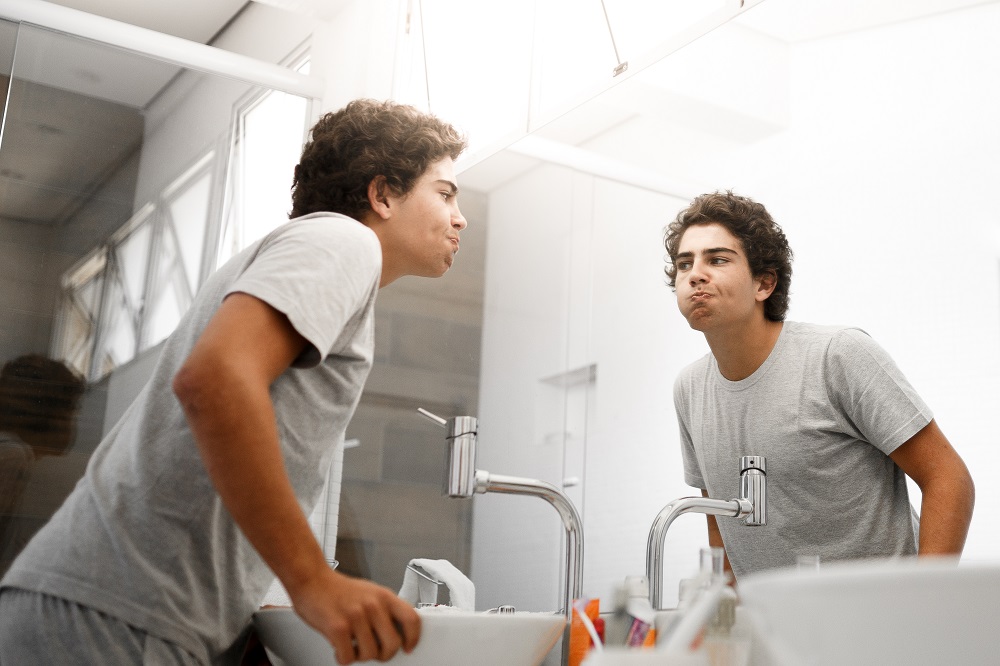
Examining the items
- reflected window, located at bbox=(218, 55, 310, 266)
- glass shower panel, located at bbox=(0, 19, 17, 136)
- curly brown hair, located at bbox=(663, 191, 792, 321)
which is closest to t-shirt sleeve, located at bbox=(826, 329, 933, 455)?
curly brown hair, located at bbox=(663, 191, 792, 321)

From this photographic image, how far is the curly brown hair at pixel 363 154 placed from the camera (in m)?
1.44

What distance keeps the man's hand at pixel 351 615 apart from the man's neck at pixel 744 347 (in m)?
0.72

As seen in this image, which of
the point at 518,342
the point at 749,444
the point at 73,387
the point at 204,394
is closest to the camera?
the point at 204,394

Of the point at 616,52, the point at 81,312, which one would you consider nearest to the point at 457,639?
the point at 616,52

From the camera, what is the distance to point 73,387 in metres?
2.26

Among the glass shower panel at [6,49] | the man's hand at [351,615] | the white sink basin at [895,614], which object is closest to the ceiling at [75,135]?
the glass shower panel at [6,49]

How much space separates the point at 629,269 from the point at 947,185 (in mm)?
731

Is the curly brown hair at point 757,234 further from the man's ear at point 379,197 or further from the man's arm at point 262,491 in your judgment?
the man's arm at point 262,491

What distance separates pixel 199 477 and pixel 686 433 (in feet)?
2.72

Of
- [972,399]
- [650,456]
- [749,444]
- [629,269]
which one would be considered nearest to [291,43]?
[629,269]

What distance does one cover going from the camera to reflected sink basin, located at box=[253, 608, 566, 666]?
98 centimetres

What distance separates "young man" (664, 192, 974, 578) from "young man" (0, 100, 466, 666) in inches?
23.8

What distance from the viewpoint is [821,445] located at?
1.30 m

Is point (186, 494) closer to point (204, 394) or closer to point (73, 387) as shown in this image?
point (204, 394)
